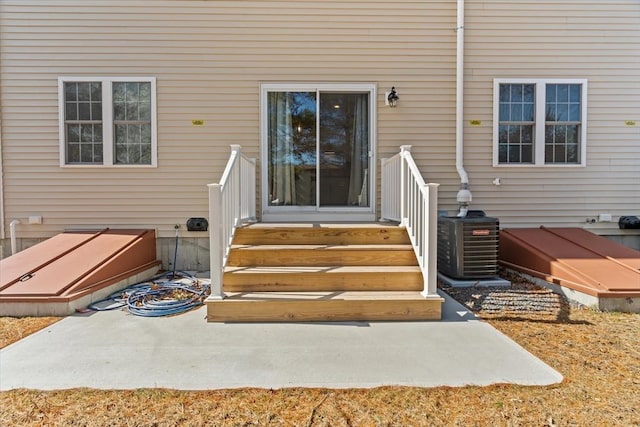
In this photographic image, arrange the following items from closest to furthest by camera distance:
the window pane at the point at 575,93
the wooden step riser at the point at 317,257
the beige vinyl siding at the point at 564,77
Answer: the wooden step riser at the point at 317,257 → the beige vinyl siding at the point at 564,77 → the window pane at the point at 575,93

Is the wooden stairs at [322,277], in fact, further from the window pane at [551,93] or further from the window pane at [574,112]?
the window pane at [574,112]

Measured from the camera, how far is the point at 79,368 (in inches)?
104

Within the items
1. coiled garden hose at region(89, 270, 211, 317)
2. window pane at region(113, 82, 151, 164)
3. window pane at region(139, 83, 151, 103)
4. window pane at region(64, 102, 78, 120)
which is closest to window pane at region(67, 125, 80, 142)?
window pane at region(64, 102, 78, 120)

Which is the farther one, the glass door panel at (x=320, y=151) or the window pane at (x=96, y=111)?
the glass door panel at (x=320, y=151)

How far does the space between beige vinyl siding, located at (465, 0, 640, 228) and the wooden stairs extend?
2501mm

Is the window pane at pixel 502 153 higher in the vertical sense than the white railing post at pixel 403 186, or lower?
higher

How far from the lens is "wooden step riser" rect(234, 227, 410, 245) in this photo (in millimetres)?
4492

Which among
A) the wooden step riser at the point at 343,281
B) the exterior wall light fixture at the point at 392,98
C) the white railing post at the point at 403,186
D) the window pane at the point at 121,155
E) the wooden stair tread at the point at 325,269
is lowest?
the wooden step riser at the point at 343,281

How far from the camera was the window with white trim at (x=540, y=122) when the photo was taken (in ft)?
19.1

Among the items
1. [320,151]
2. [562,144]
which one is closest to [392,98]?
[320,151]

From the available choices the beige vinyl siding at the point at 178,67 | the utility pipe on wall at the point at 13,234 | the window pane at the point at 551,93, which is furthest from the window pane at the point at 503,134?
the utility pipe on wall at the point at 13,234

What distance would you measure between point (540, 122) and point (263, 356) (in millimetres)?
5547

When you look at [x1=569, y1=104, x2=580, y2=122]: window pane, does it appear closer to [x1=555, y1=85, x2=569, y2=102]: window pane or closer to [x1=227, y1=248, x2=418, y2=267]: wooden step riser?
[x1=555, y1=85, x2=569, y2=102]: window pane

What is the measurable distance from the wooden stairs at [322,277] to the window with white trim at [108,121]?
100 inches
